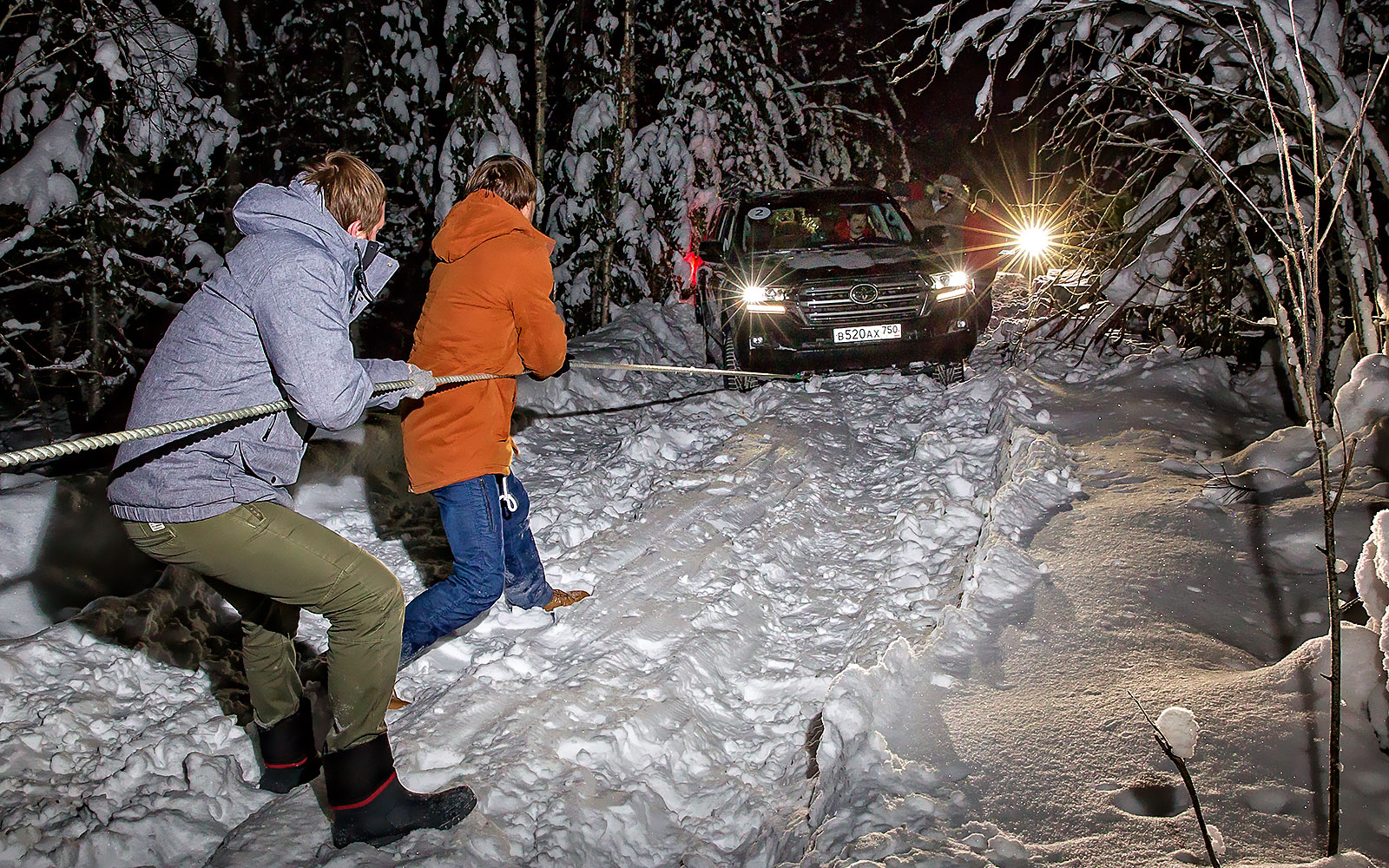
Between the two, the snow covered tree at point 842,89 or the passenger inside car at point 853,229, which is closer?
the passenger inside car at point 853,229

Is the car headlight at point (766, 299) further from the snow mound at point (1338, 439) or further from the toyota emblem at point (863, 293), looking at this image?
the snow mound at point (1338, 439)

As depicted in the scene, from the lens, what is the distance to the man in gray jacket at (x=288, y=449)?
211 cm

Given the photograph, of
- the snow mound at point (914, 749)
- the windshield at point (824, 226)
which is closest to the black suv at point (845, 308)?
the windshield at point (824, 226)

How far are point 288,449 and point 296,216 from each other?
69 centimetres

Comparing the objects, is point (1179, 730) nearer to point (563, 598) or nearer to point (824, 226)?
point (563, 598)

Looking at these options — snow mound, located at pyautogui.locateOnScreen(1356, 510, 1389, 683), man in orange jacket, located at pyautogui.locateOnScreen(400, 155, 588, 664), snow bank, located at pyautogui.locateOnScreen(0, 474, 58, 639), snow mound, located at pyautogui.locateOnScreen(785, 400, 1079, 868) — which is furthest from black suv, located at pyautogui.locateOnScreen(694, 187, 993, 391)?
snow bank, located at pyautogui.locateOnScreen(0, 474, 58, 639)

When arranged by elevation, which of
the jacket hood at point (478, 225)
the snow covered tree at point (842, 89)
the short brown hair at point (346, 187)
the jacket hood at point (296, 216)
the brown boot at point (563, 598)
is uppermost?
the snow covered tree at point (842, 89)

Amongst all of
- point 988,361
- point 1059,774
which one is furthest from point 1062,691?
point 988,361

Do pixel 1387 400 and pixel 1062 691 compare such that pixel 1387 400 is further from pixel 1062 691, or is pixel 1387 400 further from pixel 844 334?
pixel 844 334

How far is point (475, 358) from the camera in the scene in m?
3.27

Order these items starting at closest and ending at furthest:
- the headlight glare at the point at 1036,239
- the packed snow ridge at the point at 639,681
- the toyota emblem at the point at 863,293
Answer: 1. the packed snow ridge at the point at 639,681
2. the headlight glare at the point at 1036,239
3. the toyota emblem at the point at 863,293

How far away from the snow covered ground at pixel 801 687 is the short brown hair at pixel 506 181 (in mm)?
1936

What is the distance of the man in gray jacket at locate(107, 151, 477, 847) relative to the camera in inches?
82.9

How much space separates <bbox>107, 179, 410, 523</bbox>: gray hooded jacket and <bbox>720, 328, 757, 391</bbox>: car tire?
5.63m
